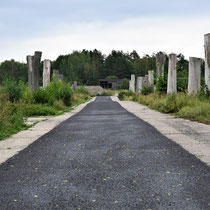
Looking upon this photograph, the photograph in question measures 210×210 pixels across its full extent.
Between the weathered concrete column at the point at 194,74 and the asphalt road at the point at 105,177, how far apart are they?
10.0m

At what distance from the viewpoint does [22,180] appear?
161 inches

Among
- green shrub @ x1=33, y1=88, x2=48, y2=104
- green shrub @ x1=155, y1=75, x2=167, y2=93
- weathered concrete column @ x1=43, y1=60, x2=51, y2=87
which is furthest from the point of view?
green shrub @ x1=155, y1=75, x2=167, y2=93

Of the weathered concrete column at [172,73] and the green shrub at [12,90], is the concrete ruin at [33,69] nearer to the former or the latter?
the green shrub at [12,90]

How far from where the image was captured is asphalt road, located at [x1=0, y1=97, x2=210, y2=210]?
10.7 feet

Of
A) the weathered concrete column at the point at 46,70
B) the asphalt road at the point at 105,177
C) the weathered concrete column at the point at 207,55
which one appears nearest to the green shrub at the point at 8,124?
the asphalt road at the point at 105,177

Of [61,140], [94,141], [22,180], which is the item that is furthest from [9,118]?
[22,180]

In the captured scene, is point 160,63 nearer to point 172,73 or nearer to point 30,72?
point 172,73

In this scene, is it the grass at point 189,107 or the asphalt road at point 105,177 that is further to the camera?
the grass at point 189,107

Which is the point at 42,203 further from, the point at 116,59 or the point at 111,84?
the point at 116,59

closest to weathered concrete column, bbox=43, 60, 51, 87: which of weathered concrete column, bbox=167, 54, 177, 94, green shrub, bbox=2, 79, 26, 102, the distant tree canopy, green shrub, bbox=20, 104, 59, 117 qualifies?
green shrub, bbox=2, 79, 26, 102

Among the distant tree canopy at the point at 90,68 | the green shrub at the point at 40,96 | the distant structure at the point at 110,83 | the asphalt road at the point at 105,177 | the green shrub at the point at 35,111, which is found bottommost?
the asphalt road at the point at 105,177

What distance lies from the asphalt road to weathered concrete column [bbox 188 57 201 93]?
32.8ft

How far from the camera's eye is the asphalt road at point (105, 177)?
3260 mm

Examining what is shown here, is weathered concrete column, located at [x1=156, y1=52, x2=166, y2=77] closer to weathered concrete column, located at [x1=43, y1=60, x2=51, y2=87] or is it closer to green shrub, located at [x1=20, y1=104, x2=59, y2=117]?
weathered concrete column, located at [x1=43, y1=60, x2=51, y2=87]
